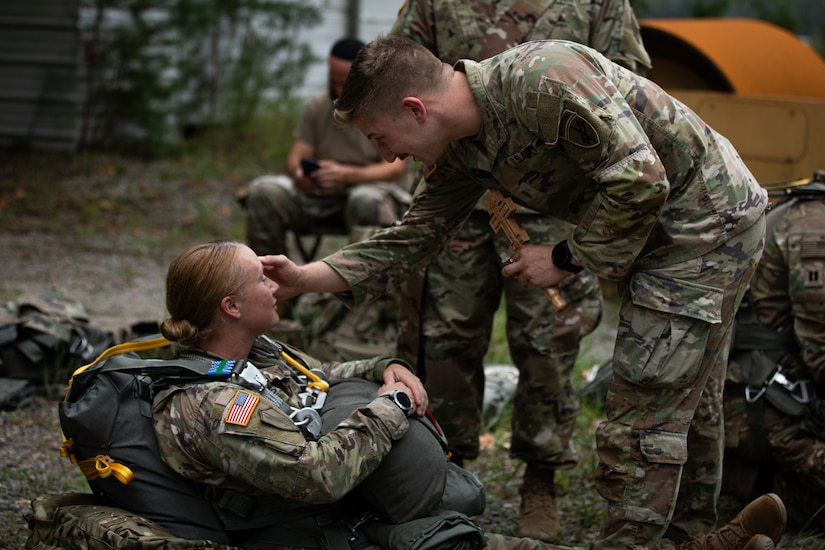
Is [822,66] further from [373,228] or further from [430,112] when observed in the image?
[430,112]

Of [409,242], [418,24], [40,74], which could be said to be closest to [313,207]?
[418,24]

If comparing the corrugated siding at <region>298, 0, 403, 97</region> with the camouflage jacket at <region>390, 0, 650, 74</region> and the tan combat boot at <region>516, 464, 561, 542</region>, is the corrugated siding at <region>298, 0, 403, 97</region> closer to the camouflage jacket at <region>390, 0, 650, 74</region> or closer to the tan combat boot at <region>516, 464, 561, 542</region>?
the camouflage jacket at <region>390, 0, 650, 74</region>

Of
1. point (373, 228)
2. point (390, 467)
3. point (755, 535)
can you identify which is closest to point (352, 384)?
point (390, 467)

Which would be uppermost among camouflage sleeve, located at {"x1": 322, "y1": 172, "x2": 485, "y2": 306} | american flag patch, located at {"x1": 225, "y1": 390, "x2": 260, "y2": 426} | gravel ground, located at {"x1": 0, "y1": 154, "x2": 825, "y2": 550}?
camouflage sleeve, located at {"x1": 322, "y1": 172, "x2": 485, "y2": 306}

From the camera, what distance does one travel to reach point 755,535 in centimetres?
300

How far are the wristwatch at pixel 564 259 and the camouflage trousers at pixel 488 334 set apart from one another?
728 mm

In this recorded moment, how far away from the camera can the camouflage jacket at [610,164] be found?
2.61m

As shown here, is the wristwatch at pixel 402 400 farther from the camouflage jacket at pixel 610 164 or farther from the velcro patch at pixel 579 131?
the velcro patch at pixel 579 131

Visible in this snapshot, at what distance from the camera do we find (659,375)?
9.50 feet

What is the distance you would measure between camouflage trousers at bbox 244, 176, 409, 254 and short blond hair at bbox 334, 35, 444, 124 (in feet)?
9.86

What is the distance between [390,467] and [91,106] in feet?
25.7

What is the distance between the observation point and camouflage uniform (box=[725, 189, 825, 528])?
3.60 metres

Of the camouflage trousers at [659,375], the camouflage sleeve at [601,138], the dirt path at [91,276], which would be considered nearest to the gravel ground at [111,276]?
the dirt path at [91,276]

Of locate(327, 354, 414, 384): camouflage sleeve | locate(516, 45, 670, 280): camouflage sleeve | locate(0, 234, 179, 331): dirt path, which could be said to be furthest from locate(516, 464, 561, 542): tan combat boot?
locate(0, 234, 179, 331): dirt path
